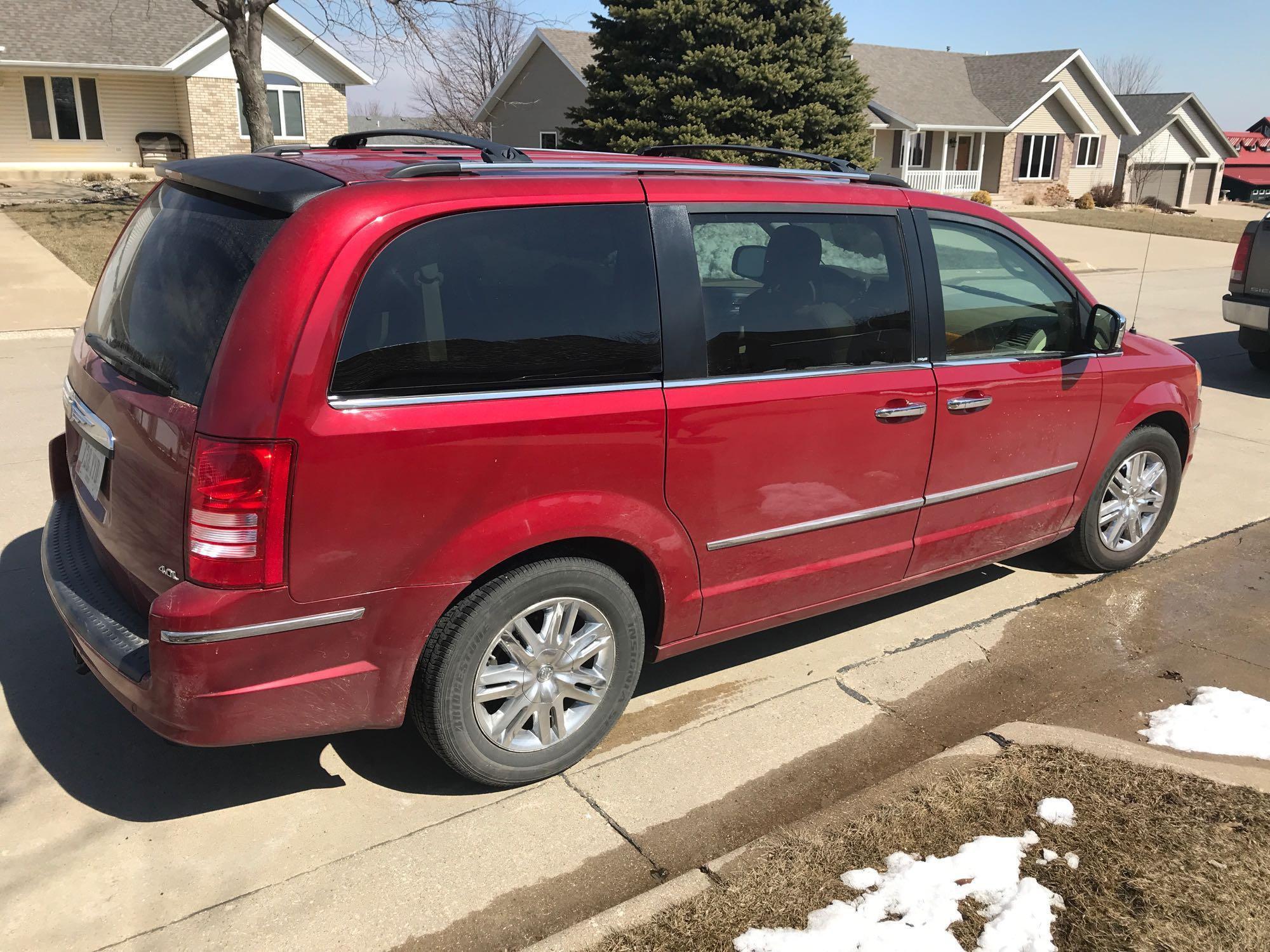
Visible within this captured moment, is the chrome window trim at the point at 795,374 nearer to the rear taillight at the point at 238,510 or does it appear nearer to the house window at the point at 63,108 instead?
the rear taillight at the point at 238,510

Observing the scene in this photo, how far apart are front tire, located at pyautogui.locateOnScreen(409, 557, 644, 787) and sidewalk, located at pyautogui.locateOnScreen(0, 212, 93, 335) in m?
8.05

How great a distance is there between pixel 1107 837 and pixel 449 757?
2.01 meters

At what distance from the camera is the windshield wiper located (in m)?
2.81

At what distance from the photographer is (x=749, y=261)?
12.1 ft

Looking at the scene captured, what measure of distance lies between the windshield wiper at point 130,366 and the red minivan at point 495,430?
0.05 ft

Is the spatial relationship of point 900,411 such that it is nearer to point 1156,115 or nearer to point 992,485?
point 992,485

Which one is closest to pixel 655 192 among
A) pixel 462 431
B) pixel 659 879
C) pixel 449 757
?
pixel 462 431

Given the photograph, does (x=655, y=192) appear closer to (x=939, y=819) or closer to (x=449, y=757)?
(x=449, y=757)

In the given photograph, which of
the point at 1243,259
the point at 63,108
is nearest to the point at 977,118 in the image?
the point at 63,108

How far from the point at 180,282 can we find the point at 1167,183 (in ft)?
179

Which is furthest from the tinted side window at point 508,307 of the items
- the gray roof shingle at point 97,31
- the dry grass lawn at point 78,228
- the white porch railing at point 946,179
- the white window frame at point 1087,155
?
the white window frame at point 1087,155

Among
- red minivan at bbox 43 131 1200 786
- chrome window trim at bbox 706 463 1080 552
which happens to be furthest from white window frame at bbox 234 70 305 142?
chrome window trim at bbox 706 463 1080 552

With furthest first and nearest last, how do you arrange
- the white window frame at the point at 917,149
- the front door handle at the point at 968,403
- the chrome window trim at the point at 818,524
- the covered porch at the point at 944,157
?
the white window frame at the point at 917,149
the covered porch at the point at 944,157
the front door handle at the point at 968,403
the chrome window trim at the point at 818,524

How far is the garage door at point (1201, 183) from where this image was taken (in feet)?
165
